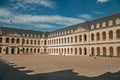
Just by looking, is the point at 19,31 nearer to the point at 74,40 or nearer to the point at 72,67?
the point at 74,40

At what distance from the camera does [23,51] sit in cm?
7694

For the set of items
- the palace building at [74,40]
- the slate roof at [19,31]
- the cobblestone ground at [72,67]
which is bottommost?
the cobblestone ground at [72,67]

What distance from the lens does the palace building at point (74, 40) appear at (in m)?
43.3

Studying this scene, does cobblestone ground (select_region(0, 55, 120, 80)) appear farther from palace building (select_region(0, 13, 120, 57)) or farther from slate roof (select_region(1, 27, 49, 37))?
slate roof (select_region(1, 27, 49, 37))

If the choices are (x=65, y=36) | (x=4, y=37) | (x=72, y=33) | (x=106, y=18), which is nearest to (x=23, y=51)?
(x=4, y=37)

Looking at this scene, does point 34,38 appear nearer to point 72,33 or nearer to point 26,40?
point 26,40

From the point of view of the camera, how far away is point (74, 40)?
60188mm

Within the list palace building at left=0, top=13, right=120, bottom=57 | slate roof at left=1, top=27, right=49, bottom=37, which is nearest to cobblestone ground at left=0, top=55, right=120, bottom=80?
palace building at left=0, top=13, right=120, bottom=57

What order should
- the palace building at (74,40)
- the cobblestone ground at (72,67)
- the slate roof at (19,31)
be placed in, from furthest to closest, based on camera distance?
the slate roof at (19,31) < the palace building at (74,40) < the cobblestone ground at (72,67)

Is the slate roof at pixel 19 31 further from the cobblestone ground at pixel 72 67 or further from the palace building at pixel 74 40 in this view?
the cobblestone ground at pixel 72 67

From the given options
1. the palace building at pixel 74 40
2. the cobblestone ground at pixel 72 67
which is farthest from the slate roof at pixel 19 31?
the cobblestone ground at pixel 72 67

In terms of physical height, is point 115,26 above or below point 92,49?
above

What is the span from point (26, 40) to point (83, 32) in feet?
115

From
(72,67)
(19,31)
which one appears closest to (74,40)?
(19,31)
